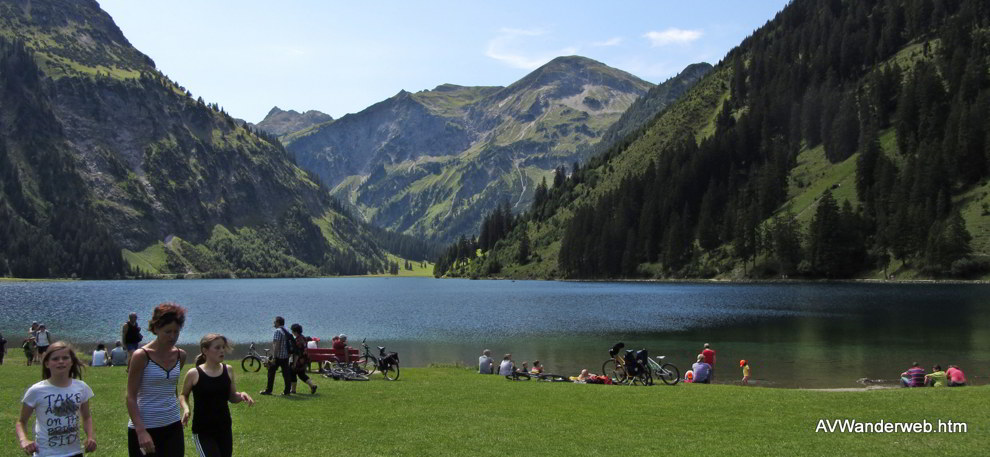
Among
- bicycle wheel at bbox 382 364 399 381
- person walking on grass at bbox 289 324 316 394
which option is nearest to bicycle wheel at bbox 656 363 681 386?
bicycle wheel at bbox 382 364 399 381

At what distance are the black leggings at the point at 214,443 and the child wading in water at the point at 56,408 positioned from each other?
5.45 ft

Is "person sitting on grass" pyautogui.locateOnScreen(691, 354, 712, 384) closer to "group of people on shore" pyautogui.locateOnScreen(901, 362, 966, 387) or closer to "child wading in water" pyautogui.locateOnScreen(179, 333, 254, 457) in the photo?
"group of people on shore" pyautogui.locateOnScreen(901, 362, 966, 387)

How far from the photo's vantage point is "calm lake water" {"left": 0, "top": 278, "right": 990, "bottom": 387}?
4975 centimetres

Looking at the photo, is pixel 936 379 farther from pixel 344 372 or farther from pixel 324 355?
pixel 324 355

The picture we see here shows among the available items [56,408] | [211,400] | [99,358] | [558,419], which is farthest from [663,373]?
[99,358]

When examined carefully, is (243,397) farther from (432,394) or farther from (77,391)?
(432,394)

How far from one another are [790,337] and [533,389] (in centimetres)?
4309

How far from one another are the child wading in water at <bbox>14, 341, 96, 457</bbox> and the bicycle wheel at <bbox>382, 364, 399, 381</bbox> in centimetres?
2556

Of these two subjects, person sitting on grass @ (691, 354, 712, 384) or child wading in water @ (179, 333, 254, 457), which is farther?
person sitting on grass @ (691, 354, 712, 384)

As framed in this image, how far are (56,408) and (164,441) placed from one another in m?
1.67

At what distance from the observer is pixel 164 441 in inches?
413

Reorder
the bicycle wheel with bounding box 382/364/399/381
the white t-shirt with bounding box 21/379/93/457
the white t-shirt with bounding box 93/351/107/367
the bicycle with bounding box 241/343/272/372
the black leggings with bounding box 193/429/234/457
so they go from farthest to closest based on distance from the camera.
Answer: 1. the white t-shirt with bounding box 93/351/107/367
2. the bicycle with bounding box 241/343/272/372
3. the bicycle wheel with bounding box 382/364/399/381
4. the black leggings with bounding box 193/429/234/457
5. the white t-shirt with bounding box 21/379/93/457

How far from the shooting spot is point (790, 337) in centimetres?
6384

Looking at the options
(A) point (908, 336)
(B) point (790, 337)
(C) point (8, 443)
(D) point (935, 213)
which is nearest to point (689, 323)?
(B) point (790, 337)
